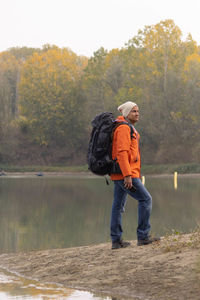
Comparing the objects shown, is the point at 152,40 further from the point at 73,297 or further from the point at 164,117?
the point at 73,297

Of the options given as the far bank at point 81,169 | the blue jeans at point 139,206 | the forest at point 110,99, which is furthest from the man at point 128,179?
the forest at point 110,99

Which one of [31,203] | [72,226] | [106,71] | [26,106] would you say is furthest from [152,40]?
[72,226]

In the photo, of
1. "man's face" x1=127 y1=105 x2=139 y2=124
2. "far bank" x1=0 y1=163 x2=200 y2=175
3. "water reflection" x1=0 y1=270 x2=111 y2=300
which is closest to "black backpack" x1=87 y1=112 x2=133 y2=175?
"man's face" x1=127 y1=105 x2=139 y2=124

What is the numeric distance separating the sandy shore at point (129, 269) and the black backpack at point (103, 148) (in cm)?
108

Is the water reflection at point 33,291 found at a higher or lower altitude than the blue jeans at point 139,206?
lower

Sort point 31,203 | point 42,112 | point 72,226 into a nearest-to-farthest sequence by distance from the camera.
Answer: point 72,226 < point 31,203 < point 42,112

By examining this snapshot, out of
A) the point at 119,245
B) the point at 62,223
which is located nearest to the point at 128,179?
the point at 119,245

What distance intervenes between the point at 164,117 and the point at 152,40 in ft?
24.4

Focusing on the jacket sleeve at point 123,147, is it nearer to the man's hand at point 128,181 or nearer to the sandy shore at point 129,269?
the man's hand at point 128,181

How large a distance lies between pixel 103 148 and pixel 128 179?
21.4 inches

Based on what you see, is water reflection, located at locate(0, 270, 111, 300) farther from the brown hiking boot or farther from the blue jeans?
the blue jeans

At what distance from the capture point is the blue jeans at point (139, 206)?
801 centimetres

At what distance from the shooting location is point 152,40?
192ft

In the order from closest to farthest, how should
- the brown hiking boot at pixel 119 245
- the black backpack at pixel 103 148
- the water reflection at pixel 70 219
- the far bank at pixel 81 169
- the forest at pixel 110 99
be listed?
1. the black backpack at pixel 103 148
2. the brown hiking boot at pixel 119 245
3. the water reflection at pixel 70 219
4. the far bank at pixel 81 169
5. the forest at pixel 110 99
